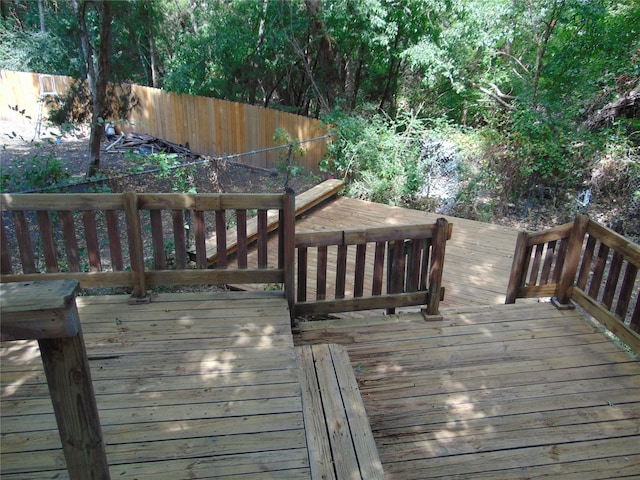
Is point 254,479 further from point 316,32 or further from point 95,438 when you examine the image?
point 316,32

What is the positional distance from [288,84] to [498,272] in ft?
35.4

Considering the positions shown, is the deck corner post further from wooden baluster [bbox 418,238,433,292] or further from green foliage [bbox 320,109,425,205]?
green foliage [bbox 320,109,425,205]

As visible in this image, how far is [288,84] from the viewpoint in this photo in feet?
47.0

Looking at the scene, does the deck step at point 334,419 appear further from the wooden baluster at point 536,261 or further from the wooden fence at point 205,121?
the wooden fence at point 205,121

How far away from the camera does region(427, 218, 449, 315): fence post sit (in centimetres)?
329

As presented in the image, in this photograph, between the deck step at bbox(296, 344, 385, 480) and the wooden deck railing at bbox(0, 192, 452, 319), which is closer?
the deck step at bbox(296, 344, 385, 480)

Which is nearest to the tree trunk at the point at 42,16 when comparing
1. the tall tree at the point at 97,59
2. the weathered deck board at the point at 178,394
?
the tall tree at the point at 97,59

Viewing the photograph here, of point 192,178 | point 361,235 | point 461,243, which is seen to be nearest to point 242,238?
point 361,235

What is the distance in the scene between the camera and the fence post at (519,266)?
152 inches

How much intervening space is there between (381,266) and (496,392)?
3.69ft

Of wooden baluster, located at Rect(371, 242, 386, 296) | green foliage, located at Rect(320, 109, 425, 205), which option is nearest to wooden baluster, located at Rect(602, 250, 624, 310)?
wooden baluster, located at Rect(371, 242, 386, 296)

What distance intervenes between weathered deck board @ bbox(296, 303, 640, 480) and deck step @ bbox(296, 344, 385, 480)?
20 cm

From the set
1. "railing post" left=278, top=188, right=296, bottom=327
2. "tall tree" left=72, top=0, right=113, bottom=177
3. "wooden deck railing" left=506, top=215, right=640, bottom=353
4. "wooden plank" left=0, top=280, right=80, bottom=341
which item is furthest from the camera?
"tall tree" left=72, top=0, right=113, bottom=177

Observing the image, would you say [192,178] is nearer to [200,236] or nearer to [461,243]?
[461,243]
